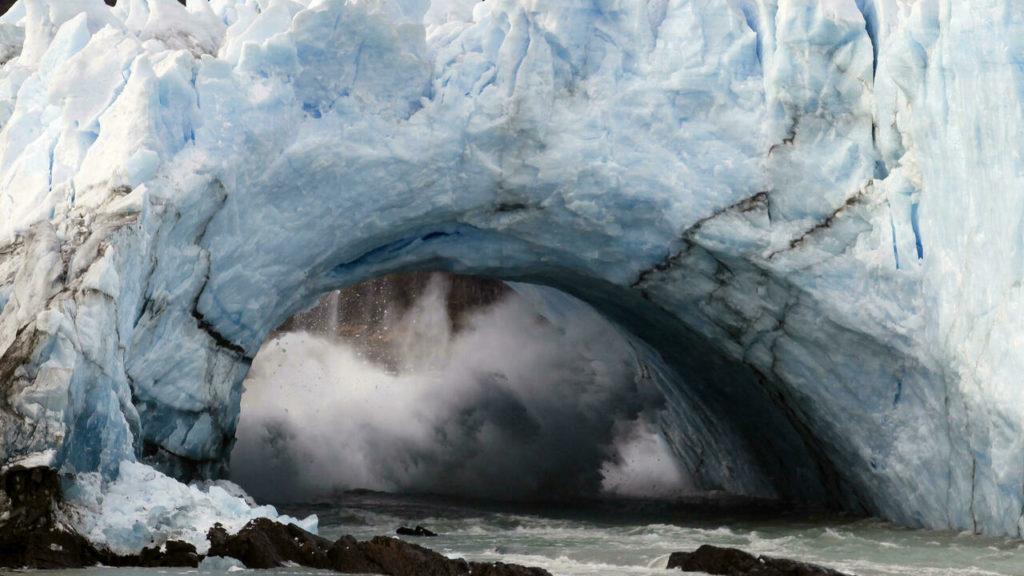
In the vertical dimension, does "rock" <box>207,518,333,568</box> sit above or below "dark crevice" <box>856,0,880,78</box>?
below

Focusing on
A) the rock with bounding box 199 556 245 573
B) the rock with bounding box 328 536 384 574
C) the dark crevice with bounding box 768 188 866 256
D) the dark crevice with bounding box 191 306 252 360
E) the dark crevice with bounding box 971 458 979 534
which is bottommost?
the rock with bounding box 199 556 245 573

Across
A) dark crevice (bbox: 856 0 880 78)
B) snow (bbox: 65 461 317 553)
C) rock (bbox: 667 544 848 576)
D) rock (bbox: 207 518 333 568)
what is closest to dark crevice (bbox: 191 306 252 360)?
snow (bbox: 65 461 317 553)

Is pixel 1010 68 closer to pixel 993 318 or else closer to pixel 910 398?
pixel 993 318

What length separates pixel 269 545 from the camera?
7.48 metres

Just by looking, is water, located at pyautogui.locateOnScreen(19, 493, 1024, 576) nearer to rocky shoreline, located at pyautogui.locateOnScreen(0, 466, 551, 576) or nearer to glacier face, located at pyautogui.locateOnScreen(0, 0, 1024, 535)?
rocky shoreline, located at pyautogui.locateOnScreen(0, 466, 551, 576)

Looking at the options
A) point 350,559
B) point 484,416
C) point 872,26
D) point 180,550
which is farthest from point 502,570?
point 484,416

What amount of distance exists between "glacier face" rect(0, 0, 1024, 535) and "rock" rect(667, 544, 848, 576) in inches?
88.7

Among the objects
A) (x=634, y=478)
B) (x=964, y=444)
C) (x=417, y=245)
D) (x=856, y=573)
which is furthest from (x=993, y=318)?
(x=634, y=478)

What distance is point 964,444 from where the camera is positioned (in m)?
9.23

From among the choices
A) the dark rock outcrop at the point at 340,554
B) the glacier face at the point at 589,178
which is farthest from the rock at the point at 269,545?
the glacier face at the point at 589,178

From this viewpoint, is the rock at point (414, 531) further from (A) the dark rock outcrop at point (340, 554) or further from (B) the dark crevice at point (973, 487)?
(B) the dark crevice at point (973, 487)

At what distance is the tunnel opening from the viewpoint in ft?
50.3

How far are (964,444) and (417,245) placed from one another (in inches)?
177

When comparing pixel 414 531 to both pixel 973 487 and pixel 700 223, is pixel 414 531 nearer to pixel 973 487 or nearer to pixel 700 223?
pixel 700 223
